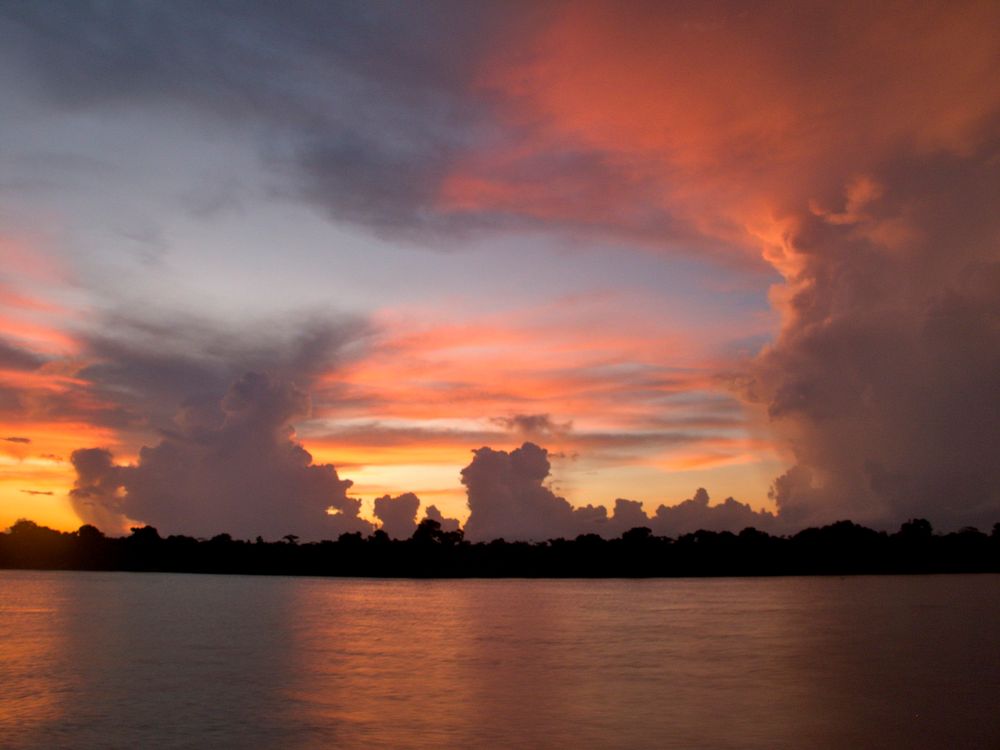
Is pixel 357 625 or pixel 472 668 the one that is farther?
pixel 357 625

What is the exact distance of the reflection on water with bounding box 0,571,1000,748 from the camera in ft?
129

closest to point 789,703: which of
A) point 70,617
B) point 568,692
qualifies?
point 568,692

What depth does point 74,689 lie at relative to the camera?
50.8 meters

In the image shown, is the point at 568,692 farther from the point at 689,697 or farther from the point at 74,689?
the point at 74,689

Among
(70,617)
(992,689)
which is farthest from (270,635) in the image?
(992,689)

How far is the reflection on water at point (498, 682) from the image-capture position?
39281 mm

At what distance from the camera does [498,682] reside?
54125 mm

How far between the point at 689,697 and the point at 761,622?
59539 mm

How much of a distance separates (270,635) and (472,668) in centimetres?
3437

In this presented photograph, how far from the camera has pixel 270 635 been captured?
88.1 meters

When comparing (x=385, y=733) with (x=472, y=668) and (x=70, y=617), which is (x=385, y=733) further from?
(x=70, y=617)

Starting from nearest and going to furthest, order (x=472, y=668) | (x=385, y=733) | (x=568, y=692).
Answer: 1. (x=385, y=733)
2. (x=568, y=692)
3. (x=472, y=668)

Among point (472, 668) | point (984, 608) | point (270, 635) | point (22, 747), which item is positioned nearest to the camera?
point (22, 747)

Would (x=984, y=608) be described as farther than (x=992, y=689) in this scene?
Yes
